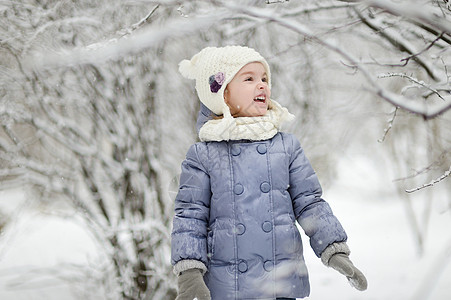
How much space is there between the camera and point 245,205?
2.02m

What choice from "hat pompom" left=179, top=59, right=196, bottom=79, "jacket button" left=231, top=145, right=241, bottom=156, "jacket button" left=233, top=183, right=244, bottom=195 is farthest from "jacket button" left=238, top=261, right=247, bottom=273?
"hat pompom" left=179, top=59, right=196, bottom=79

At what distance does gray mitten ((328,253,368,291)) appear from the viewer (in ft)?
5.97

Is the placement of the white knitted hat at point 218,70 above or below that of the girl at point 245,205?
above

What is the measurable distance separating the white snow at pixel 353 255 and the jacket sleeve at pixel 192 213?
1.00 meters

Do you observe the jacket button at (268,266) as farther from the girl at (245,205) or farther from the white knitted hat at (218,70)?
the white knitted hat at (218,70)

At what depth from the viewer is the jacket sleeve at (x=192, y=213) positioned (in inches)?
76.7

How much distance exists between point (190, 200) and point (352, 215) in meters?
5.70

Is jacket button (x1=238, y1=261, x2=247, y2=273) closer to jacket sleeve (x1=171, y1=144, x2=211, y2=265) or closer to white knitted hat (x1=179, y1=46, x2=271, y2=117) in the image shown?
jacket sleeve (x1=171, y1=144, x2=211, y2=265)

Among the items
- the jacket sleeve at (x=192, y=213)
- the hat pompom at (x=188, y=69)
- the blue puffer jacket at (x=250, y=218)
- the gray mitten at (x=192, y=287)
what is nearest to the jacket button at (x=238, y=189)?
the blue puffer jacket at (x=250, y=218)

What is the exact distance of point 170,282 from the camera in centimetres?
357

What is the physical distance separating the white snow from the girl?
625 mm

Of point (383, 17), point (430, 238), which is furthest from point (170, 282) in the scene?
point (430, 238)

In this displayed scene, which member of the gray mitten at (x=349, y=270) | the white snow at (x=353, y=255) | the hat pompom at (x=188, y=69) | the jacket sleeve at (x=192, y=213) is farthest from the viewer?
the white snow at (x=353, y=255)

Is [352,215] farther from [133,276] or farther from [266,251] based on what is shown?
[266,251]
